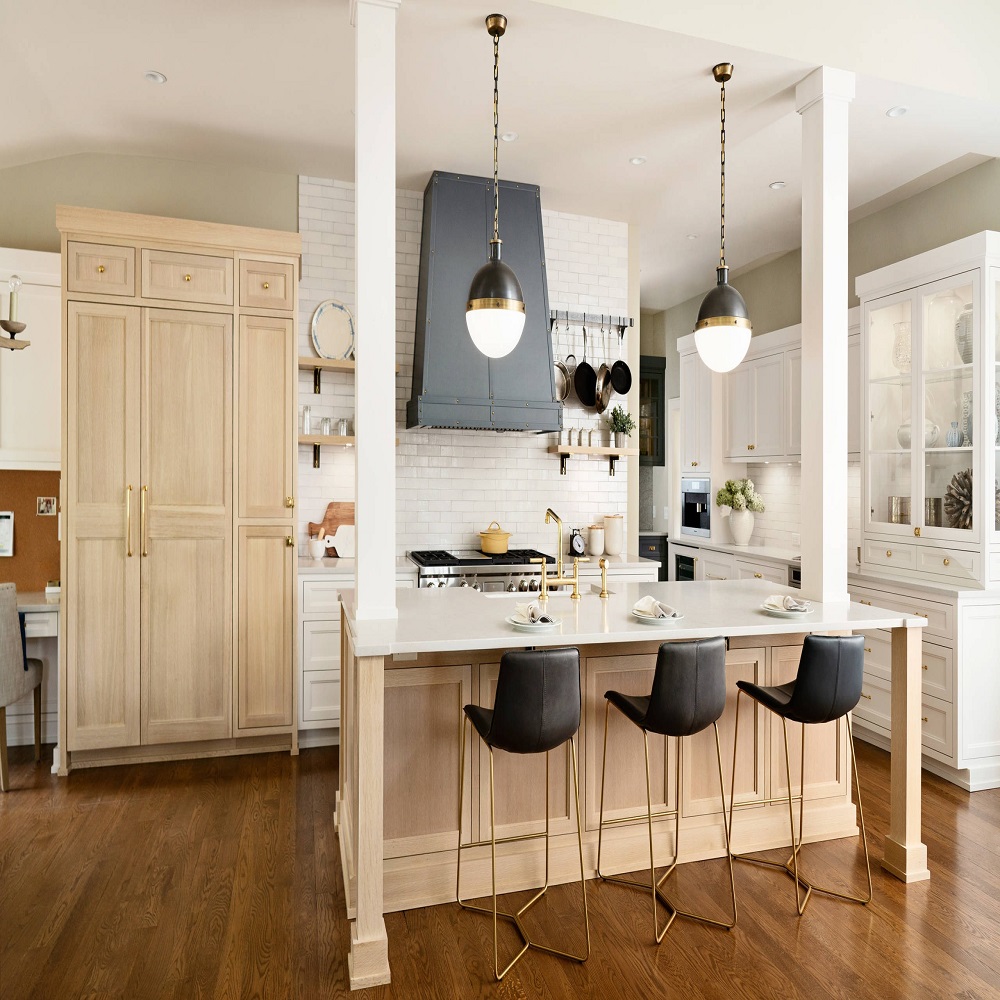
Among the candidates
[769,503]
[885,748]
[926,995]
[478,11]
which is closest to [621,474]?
[769,503]

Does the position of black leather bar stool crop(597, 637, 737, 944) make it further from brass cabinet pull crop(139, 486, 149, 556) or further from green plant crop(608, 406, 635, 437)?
green plant crop(608, 406, 635, 437)

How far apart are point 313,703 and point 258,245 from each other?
2.49m

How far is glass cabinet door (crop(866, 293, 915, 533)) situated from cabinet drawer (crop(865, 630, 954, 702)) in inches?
25.5

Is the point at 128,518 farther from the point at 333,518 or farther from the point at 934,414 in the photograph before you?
the point at 934,414

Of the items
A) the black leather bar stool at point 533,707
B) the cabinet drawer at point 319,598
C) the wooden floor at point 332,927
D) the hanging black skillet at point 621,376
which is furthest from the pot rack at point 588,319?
the wooden floor at point 332,927

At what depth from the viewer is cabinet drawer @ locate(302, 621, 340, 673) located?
4.01 m

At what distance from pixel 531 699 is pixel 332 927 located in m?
1.06

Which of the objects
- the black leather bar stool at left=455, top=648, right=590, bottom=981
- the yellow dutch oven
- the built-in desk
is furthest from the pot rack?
the built-in desk

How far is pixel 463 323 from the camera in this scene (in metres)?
4.43

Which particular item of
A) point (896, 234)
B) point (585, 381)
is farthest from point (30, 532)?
point (896, 234)

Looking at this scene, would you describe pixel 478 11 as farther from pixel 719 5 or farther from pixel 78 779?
pixel 78 779

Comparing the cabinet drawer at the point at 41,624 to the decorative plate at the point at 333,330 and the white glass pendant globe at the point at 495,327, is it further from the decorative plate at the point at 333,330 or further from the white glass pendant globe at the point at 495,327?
the white glass pendant globe at the point at 495,327

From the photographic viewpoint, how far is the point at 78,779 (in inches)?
142

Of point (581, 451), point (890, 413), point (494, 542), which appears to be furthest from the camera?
point (581, 451)
